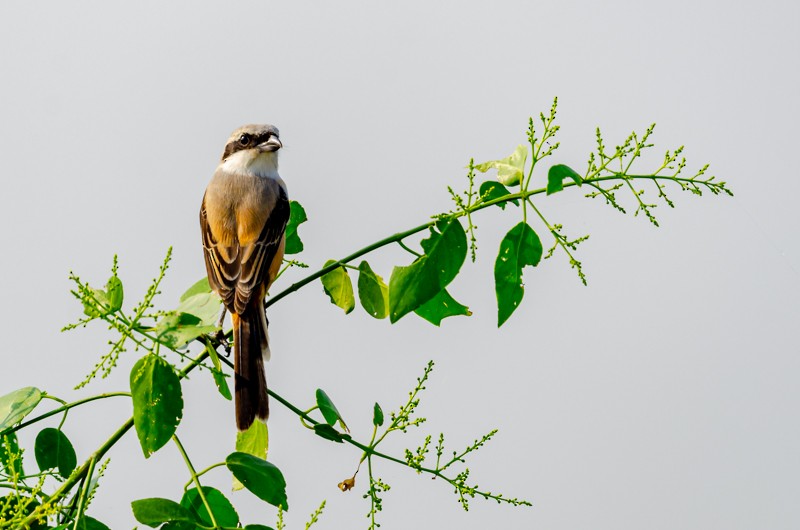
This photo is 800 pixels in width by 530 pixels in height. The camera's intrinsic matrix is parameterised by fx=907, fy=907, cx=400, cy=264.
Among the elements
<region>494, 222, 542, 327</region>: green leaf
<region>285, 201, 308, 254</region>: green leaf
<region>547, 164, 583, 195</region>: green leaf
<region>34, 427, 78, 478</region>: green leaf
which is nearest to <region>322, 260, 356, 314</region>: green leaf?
<region>285, 201, 308, 254</region>: green leaf

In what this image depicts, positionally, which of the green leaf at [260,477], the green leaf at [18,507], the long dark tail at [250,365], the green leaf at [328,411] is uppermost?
the long dark tail at [250,365]

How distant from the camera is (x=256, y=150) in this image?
4812 mm

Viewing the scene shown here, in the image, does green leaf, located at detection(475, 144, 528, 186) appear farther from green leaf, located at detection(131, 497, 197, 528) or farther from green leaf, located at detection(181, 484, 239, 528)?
green leaf, located at detection(131, 497, 197, 528)

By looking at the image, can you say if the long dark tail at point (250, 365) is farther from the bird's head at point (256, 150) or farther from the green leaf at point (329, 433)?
the bird's head at point (256, 150)

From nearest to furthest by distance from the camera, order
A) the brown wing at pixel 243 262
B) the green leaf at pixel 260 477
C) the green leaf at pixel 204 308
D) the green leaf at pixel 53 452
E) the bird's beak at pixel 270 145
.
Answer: the green leaf at pixel 204 308 → the green leaf at pixel 260 477 → the green leaf at pixel 53 452 → the brown wing at pixel 243 262 → the bird's beak at pixel 270 145

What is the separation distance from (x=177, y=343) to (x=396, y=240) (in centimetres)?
79

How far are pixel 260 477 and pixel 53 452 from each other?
2.42ft

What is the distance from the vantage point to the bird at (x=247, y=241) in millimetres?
3224

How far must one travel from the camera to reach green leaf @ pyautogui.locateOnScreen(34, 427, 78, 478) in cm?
276

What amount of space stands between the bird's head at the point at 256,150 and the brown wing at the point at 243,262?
0.55 m

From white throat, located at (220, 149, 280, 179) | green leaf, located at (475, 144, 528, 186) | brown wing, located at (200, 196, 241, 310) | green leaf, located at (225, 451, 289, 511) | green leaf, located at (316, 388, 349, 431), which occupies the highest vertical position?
white throat, located at (220, 149, 280, 179)

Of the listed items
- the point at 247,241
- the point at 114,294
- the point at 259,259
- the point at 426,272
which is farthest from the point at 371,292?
the point at 247,241

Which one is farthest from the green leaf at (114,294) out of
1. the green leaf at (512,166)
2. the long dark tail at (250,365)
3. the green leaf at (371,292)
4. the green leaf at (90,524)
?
the green leaf at (512,166)

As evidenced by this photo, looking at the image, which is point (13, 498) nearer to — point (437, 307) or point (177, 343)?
point (177, 343)
